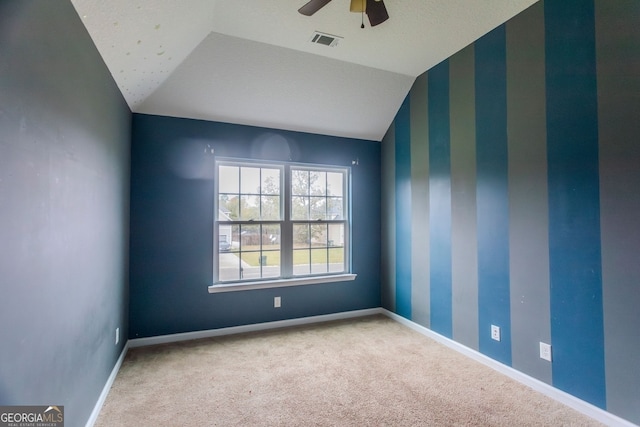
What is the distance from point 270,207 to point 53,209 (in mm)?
2406

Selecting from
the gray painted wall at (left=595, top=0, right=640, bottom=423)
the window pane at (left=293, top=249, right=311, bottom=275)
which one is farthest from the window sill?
the gray painted wall at (left=595, top=0, right=640, bottom=423)

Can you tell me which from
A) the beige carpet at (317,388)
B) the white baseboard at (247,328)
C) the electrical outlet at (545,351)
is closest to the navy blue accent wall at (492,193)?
the electrical outlet at (545,351)

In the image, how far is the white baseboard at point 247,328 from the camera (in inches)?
122

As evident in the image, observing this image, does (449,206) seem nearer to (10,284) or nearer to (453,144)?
(453,144)

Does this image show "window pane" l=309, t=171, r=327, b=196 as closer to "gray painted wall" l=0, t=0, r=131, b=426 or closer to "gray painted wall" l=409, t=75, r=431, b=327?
"gray painted wall" l=409, t=75, r=431, b=327

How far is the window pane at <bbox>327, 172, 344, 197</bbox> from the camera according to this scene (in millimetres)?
4023

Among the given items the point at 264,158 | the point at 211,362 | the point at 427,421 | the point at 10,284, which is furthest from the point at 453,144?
the point at 10,284

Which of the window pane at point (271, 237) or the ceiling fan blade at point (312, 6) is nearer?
the ceiling fan blade at point (312, 6)

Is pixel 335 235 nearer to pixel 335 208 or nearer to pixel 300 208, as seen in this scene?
pixel 335 208

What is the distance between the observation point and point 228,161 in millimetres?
3480

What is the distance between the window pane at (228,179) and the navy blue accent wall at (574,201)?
296 centimetres

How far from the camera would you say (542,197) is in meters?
2.29

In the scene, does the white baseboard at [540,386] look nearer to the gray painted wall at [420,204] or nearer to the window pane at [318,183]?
the gray painted wall at [420,204]
